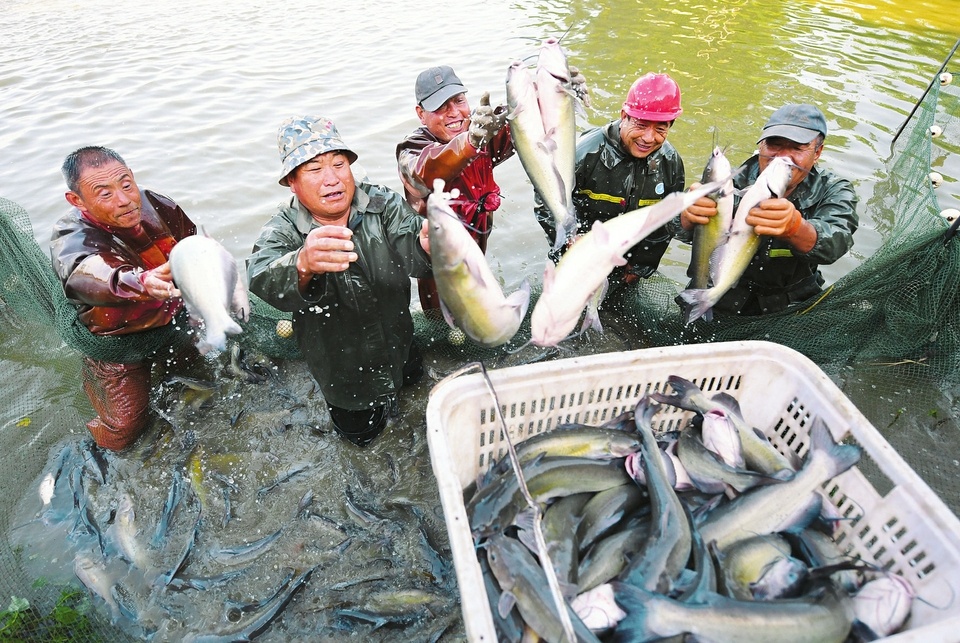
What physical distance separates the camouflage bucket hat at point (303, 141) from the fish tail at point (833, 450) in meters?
2.87

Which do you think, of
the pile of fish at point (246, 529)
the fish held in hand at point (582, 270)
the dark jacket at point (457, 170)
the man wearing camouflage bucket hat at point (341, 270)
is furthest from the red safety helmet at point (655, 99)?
the pile of fish at point (246, 529)

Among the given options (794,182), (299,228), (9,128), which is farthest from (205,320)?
(9,128)

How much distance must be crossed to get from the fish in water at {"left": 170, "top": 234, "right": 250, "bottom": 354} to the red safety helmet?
3033mm

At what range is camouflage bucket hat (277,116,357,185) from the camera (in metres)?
2.98

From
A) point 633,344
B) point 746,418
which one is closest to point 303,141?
point 746,418

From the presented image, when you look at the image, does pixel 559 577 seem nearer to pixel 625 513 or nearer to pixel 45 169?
pixel 625 513

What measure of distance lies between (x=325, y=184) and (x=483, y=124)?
0.96 m

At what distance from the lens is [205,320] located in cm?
269

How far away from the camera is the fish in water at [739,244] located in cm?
312

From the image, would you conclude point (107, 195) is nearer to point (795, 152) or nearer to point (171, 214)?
point (171, 214)

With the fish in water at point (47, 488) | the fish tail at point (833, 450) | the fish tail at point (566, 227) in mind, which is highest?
the fish tail at point (566, 227)

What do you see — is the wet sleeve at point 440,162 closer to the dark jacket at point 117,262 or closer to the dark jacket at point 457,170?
the dark jacket at point 457,170

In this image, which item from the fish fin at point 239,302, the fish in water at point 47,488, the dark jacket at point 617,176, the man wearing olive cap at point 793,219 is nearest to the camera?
the fish fin at point 239,302

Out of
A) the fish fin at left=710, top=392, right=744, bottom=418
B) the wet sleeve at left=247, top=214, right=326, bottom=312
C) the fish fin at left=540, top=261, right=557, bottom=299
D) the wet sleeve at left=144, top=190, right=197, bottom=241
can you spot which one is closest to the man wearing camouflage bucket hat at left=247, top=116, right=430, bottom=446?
the wet sleeve at left=247, top=214, right=326, bottom=312
